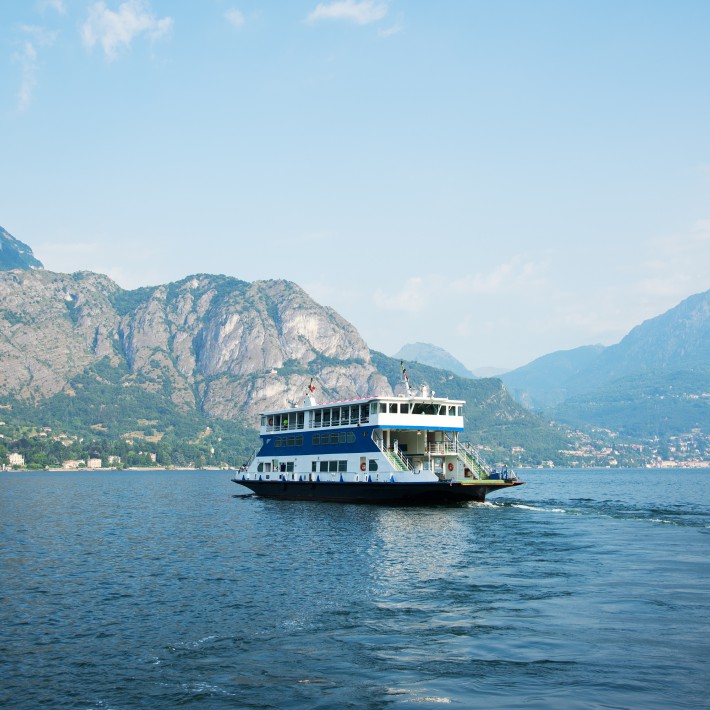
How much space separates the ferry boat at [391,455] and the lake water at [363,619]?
14576mm

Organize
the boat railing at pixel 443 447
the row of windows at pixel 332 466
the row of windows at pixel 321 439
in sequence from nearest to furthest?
the row of windows at pixel 332 466 < the boat railing at pixel 443 447 < the row of windows at pixel 321 439

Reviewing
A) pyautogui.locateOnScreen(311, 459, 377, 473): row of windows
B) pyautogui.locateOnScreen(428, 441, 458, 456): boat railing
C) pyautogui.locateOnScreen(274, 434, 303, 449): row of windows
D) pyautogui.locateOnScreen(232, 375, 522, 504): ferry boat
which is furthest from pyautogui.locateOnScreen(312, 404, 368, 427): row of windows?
pyautogui.locateOnScreen(428, 441, 458, 456): boat railing

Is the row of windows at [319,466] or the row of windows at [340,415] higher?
the row of windows at [340,415]

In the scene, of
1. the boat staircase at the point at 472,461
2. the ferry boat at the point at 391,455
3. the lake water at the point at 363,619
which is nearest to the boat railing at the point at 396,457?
the ferry boat at the point at 391,455

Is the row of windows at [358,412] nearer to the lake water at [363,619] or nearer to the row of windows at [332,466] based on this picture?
the row of windows at [332,466]

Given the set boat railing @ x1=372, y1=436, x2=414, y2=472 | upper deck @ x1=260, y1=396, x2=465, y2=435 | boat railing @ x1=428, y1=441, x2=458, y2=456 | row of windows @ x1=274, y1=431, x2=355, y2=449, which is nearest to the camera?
boat railing @ x1=372, y1=436, x2=414, y2=472

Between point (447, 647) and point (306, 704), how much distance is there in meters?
5.57

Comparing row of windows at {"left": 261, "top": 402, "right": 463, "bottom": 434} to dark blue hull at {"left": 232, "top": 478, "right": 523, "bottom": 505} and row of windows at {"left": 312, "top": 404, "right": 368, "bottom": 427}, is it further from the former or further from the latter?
dark blue hull at {"left": 232, "top": 478, "right": 523, "bottom": 505}

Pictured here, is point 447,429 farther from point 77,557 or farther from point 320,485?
point 77,557

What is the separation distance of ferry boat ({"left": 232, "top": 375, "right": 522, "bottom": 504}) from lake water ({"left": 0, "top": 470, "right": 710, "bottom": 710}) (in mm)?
14576

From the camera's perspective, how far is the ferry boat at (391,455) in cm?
6322

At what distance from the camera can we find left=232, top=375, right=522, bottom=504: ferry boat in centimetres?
6322

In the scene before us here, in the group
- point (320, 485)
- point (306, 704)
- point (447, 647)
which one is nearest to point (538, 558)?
point (447, 647)

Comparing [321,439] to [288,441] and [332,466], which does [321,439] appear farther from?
[288,441]
